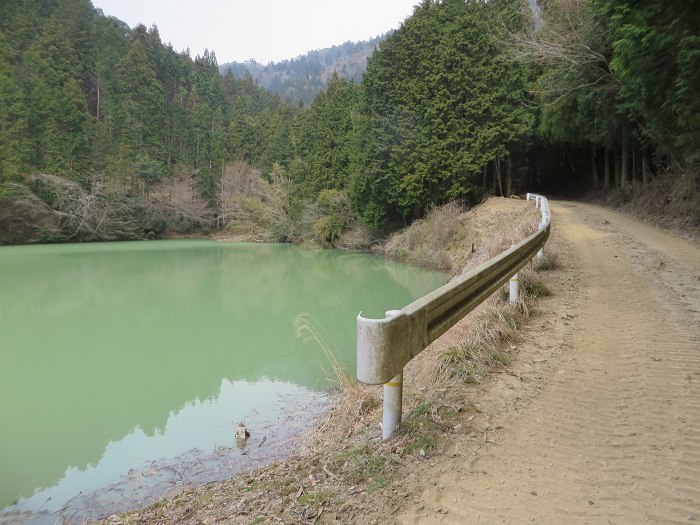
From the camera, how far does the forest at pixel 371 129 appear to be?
14820mm

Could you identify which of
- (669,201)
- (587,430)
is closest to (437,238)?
(669,201)

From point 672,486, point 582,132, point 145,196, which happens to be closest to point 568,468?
point 672,486

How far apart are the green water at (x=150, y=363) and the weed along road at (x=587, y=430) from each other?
146 inches

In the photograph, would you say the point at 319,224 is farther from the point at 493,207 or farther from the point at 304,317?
the point at 304,317

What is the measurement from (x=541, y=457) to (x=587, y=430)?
549mm

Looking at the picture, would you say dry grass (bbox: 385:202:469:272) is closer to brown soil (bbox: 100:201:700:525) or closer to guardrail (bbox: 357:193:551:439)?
brown soil (bbox: 100:201:700:525)

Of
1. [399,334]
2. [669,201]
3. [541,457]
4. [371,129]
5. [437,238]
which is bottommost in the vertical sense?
[541,457]

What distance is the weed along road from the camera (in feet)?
7.98

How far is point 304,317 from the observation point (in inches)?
533

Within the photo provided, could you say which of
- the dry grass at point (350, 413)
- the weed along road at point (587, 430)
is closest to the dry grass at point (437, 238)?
the weed along road at point (587, 430)

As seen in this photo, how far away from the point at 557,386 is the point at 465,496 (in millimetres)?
1872

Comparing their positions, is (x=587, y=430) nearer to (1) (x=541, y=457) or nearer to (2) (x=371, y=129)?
(1) (x=541, y=457)

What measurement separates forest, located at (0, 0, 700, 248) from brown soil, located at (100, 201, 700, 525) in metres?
7.38

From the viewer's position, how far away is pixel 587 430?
3.22 metres
